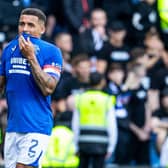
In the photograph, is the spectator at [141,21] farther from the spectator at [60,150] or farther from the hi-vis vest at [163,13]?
the spectator at [60,150]

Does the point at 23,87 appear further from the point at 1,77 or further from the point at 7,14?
the point at 7,14

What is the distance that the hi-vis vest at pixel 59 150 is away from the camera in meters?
11.7

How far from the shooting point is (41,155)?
7832 millimetres

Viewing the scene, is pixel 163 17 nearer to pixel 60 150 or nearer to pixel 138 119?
pixel 138 119

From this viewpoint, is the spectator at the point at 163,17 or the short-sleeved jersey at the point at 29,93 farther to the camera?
the spectator at the point at 163,17

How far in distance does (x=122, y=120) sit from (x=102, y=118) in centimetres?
146

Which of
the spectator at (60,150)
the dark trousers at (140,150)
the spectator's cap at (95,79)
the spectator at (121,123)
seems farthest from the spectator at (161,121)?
the spectator at (60,150)

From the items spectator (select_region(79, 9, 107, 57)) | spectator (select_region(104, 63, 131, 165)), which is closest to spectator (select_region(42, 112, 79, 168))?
spectator (select_region(104, 63, 131, 165))

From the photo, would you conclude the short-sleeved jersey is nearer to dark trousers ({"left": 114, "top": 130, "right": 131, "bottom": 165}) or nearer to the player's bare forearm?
the player's bare forearm

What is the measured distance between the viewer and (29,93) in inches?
303

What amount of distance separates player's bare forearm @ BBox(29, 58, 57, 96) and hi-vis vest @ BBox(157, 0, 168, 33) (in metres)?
8.78

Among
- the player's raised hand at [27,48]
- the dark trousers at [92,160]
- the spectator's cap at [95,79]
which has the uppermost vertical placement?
the player's raised hand at [27,48]

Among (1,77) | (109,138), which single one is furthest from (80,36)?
(1,77)

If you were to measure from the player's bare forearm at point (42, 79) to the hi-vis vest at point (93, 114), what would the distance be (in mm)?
4678
